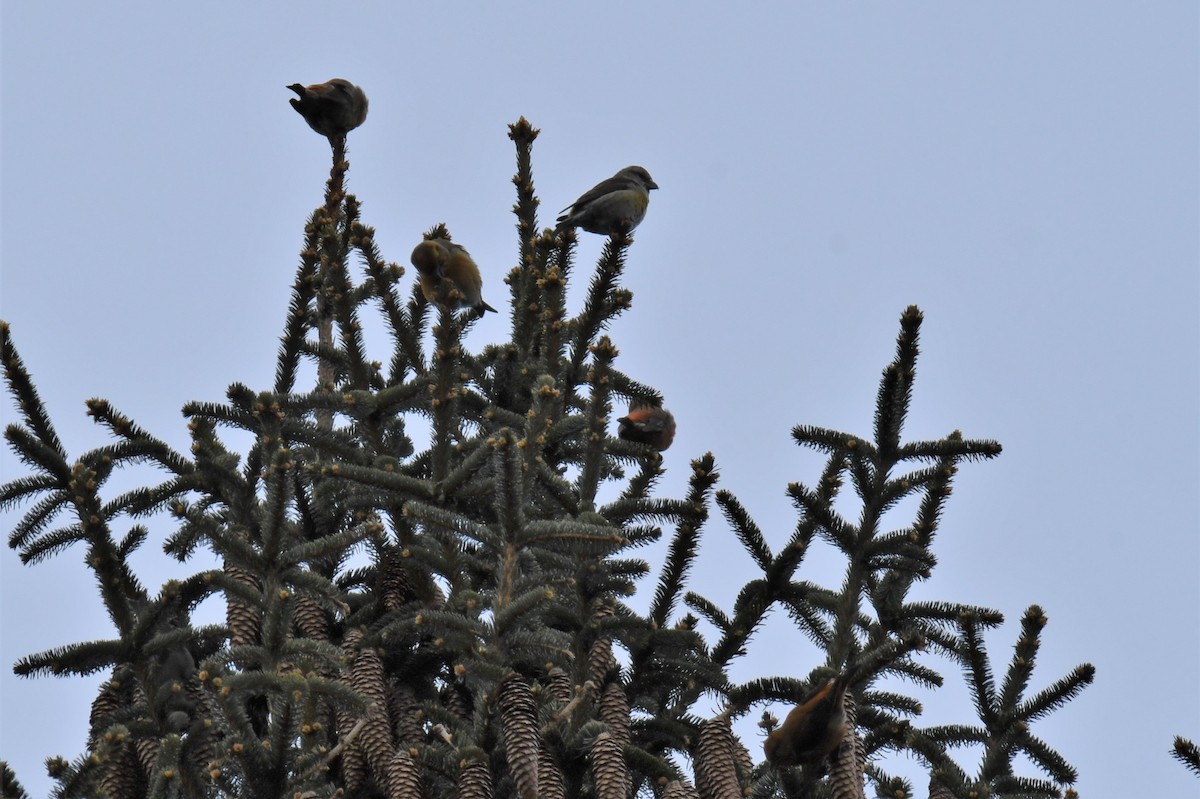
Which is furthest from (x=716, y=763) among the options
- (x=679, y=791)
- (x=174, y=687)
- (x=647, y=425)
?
(x=647, y=425)

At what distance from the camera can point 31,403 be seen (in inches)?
225

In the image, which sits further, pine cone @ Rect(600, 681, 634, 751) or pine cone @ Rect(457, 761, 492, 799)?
pine cone @ Rect(600, 681, 634, 751)

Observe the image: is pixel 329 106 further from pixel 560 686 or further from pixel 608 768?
pixel 608 768

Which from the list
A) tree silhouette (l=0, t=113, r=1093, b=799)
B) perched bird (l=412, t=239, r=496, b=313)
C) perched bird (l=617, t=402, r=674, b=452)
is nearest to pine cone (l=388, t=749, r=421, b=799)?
tree silhouette (l=0, t=113, r=1093, b=799)

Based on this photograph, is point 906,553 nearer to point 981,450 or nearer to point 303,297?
point 981,450

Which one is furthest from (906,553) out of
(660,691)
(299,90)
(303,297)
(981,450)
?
(299,90)

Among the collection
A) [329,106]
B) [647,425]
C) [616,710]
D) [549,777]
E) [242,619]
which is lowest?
[549,777]

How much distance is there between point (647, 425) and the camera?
23.7 feet

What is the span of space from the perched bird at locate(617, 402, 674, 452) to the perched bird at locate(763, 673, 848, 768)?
2149 millimetres

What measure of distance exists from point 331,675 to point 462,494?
88cm

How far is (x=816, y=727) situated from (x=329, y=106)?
482 cm

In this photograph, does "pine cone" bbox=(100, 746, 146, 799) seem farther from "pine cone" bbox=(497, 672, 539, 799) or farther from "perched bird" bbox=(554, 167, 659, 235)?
"perched bird" bbox=(554, 167, 659, 235)

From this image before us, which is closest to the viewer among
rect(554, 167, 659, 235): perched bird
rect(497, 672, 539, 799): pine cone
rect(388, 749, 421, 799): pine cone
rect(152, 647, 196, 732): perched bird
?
rect(497, 672, 539, 799): pine cone

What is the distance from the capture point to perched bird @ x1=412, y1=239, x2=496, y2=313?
24.5 ft
